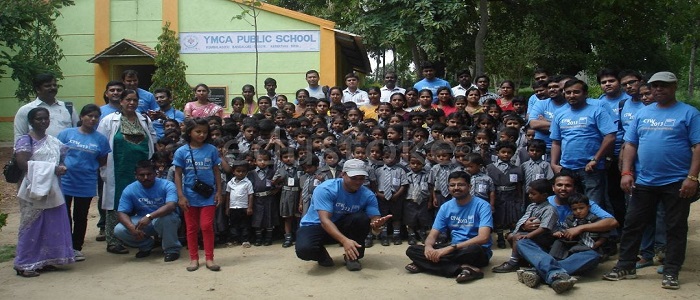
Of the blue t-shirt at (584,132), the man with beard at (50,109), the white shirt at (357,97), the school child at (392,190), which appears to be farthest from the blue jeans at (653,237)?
the man with beard at (50,109)

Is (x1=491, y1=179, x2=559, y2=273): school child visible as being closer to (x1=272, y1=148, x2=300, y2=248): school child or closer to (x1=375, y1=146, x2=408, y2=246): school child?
(x1=375, y1=146, x2=408, y2=246): school child

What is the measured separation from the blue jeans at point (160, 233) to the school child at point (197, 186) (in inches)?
18.7

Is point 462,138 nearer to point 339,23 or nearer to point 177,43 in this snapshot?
point 177,43

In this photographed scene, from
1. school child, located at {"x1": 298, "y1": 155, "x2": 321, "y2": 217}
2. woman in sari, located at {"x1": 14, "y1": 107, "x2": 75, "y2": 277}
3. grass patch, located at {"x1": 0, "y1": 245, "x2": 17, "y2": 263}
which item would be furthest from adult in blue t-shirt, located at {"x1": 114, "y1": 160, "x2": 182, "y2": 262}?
school child, located at {"x1": 298, "y1": 155, "x2": 321, "y2": 217}

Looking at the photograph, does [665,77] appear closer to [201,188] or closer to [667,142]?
[667,142]

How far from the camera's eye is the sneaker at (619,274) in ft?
17.5

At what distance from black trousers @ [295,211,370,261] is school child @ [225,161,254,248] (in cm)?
127

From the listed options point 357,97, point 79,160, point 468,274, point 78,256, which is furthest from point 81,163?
point 357,97

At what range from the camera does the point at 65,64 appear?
50.2 ft

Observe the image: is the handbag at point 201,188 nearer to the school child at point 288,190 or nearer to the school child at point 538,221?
the school child at point 288,190

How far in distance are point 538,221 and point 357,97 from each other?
4.27 meters

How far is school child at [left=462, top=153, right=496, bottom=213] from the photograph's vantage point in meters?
6.62

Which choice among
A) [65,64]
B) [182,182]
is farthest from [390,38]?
[65,64]

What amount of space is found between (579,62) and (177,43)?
35.7 ft
